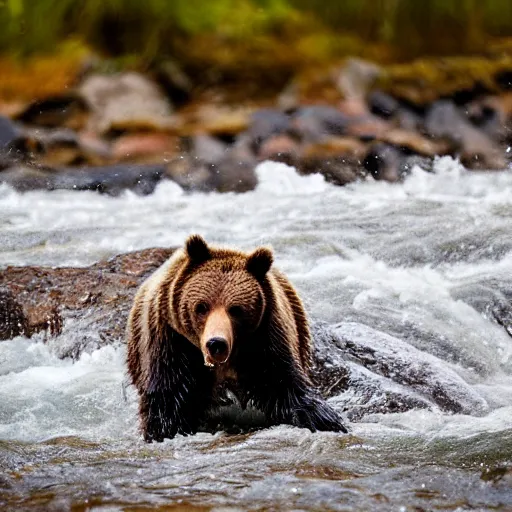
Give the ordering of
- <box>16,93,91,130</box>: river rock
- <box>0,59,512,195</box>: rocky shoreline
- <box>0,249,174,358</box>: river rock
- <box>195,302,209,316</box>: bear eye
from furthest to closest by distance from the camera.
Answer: <box>16,93,91,130</box>: river rock, <box>0,59,512,195</box>: rocky shoreline, <box>0,249,174,358</box>: river rock, <box>195,302,209,316</box>: bear eye

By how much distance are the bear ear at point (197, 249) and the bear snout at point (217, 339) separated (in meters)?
0.30

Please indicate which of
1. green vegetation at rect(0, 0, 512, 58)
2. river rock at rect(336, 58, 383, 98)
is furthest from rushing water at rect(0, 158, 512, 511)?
green vegetation at rect(0, 0, 512, 58)

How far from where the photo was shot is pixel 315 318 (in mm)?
4625

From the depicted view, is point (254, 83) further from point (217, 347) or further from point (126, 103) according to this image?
point (217, 347)

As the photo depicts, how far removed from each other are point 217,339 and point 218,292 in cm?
30

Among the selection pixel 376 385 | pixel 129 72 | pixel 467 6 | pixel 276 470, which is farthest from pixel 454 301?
pixel 467 6

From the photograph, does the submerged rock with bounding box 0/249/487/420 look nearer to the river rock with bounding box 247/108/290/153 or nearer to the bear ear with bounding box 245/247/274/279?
the bear ear with bounding box 245/247/274/279

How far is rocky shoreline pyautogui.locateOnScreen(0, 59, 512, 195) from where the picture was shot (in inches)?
330

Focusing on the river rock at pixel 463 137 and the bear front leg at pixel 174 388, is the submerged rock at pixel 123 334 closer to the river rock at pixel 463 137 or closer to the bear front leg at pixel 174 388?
the bear front leg at pixel 174 388

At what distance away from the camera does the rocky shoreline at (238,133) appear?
330 inches

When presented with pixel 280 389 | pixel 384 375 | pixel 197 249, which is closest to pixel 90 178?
pixel 384 375

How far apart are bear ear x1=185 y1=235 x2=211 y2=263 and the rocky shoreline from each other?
438cm

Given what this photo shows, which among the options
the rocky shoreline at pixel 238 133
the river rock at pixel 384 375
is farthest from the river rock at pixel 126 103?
the river rock at pixel 384 375

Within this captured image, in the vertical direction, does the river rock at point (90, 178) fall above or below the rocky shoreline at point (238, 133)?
below
